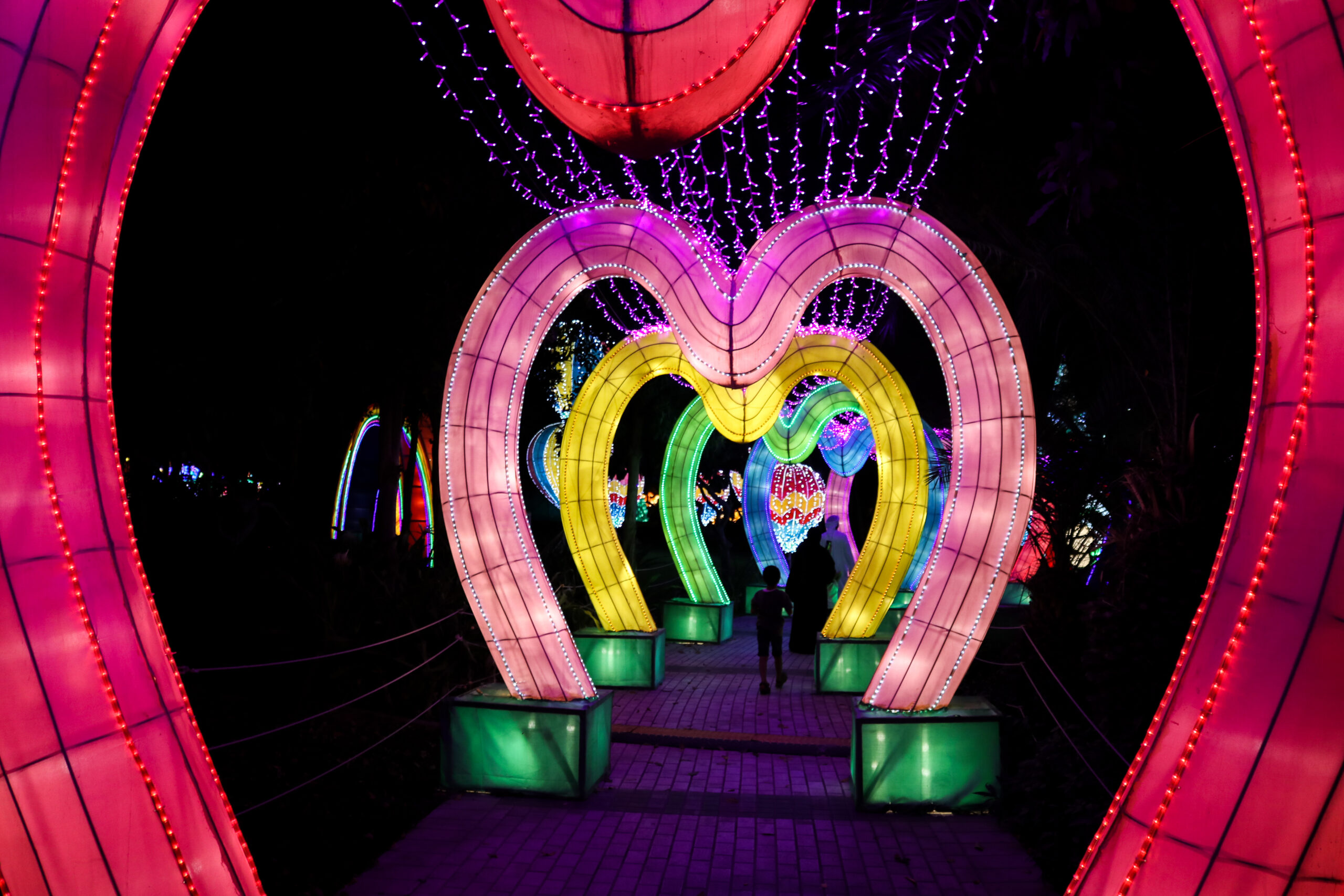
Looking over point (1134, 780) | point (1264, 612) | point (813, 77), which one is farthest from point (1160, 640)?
point (813, 77)

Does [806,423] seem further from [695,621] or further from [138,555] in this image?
[138,555]

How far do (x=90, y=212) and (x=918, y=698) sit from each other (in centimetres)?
580

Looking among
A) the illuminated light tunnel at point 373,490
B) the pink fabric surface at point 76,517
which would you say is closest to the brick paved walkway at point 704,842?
the pink fabric surface at point 76,517

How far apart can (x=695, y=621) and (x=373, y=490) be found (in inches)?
349

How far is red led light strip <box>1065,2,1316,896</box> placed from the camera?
2461mm

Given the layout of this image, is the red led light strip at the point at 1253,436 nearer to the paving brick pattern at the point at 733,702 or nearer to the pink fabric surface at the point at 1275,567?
the pink fabric surface at the point at 1275,567

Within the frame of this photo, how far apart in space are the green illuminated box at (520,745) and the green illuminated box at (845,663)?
4.78m

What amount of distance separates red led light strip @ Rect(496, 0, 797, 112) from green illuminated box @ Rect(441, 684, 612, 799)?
4868 mm

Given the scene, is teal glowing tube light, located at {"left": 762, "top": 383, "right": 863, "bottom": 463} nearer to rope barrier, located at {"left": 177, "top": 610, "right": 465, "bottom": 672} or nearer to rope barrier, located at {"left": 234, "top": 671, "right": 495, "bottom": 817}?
rope barrier, located at {"left": 234, "top": 671, "right": 495, "bottom": 817}

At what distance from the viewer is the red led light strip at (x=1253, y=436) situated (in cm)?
246

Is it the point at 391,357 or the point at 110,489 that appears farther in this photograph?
the point at 391,357

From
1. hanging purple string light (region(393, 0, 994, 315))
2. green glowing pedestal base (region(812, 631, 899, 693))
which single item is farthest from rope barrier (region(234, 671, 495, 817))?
hanging purple string light (region(393, 0, 994, 315))

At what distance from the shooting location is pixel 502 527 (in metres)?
6.58

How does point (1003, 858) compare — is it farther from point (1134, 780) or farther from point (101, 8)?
point (101, 8)
